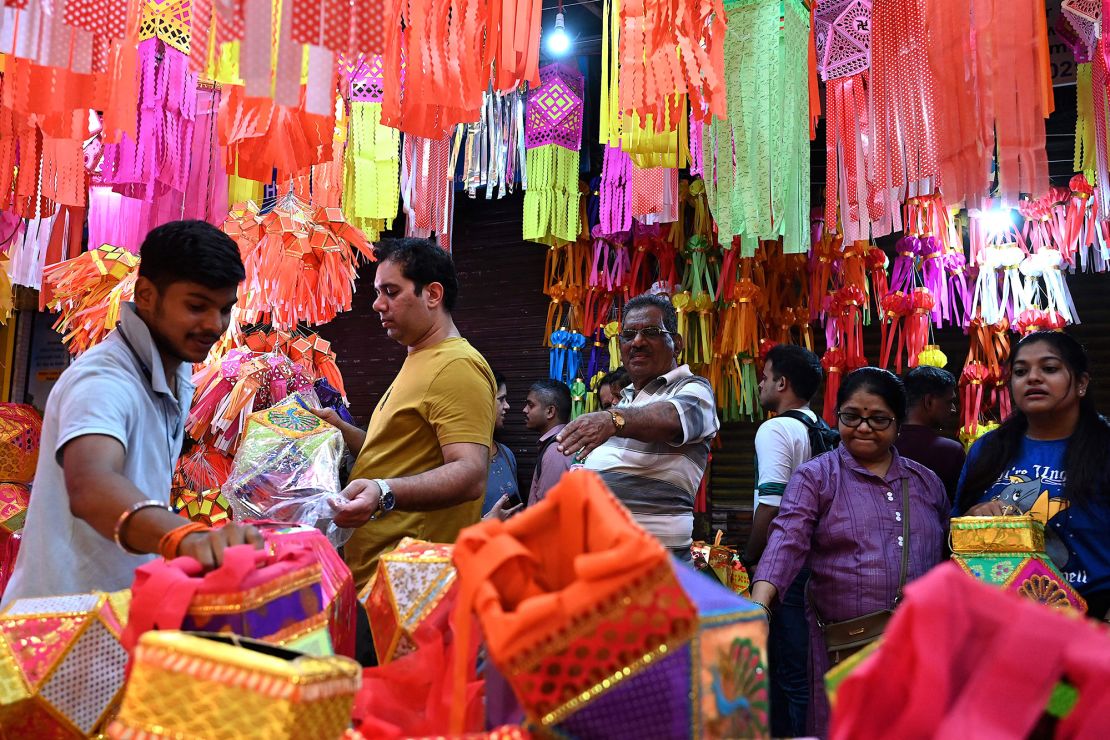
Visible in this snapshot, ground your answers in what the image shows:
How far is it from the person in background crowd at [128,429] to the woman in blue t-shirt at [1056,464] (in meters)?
1.55

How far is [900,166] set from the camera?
8.05 ft

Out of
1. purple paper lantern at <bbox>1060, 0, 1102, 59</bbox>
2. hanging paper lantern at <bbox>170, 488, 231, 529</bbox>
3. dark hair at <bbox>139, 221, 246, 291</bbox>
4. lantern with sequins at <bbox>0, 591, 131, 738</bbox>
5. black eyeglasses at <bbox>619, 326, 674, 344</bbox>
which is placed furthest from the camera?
purple paper lantern at <bbox>1060, 0, 1102, 59</bbox>

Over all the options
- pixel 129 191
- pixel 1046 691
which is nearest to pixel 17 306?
pixel 129 191

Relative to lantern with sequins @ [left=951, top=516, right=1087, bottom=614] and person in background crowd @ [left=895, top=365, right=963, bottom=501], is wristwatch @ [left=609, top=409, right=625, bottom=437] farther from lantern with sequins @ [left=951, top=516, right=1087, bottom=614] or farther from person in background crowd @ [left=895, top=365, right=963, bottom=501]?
person in background crowd @ [left=895, top=365, right=963, bottom=501]

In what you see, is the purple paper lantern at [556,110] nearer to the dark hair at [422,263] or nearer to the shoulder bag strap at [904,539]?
the dark hair at [422,263]

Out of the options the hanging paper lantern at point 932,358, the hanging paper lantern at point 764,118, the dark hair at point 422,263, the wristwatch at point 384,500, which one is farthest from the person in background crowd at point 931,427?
the wristwatch at point 384,500

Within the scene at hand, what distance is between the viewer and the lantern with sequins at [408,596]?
1.01 meters

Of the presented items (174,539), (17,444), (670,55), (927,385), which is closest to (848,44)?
(670,55)

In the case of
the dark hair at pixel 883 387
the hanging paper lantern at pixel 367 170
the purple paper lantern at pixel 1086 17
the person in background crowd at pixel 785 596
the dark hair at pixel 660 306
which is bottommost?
the person in background crowd at pixel 785 596

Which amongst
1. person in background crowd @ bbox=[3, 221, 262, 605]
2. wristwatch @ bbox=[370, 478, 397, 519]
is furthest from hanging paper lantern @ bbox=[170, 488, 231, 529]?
A: person in background crowd @ bbox=[3, 221, 262, 605]

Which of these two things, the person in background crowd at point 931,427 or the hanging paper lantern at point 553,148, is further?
the hanging paper lantern at point 553,148

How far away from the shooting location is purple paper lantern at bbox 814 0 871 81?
2914mm

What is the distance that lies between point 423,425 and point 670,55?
108 centimetres

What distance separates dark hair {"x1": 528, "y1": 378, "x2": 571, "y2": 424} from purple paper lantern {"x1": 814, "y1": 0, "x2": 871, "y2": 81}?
7.72ft
